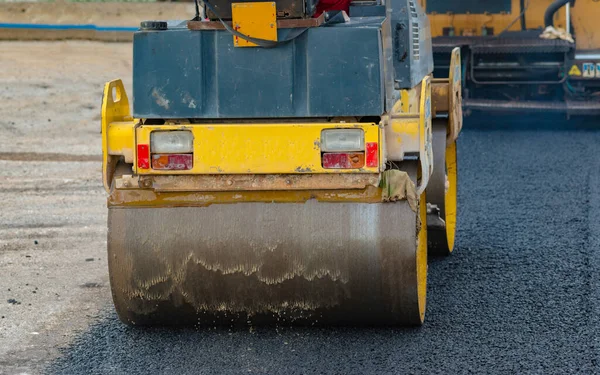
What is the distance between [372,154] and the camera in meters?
4.64

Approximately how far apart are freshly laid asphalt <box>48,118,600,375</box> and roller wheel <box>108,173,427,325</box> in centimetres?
15

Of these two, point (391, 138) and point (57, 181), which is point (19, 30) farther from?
point (391, 138)

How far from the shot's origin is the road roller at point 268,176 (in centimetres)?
469

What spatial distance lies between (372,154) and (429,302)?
124 cm

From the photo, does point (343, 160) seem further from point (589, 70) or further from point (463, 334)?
point (589, 70)

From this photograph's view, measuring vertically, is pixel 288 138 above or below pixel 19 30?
below

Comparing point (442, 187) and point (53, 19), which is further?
point (53, 19)

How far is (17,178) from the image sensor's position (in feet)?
31.3

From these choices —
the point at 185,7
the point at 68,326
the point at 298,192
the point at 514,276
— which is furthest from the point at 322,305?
the point at 185,7

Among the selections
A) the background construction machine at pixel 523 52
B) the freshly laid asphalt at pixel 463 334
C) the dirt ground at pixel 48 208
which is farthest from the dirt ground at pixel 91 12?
the freshly laid asphalt at pixel 463 334

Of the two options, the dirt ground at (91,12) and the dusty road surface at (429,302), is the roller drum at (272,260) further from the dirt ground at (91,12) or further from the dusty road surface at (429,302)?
the dirt ground at (91,12)

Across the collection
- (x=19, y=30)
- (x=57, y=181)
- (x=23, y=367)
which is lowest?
(x=23, y=367)

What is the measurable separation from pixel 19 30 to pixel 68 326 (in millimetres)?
15354

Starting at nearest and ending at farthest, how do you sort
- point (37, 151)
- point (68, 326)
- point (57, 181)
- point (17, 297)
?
point (68, 326) < point (17, 297) < point (57, 181) < point (37, 151)
